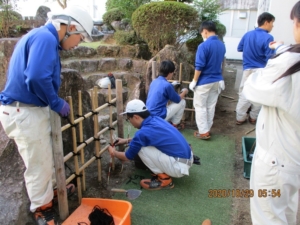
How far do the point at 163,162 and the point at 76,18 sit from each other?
179cm

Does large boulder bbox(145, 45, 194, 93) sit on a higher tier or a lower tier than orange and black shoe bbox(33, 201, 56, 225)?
higher

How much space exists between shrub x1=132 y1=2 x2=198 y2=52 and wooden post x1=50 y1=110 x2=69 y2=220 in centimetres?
458

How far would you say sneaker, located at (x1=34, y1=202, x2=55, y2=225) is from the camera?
91.5 inches

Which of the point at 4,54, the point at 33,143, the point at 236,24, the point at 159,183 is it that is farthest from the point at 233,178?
the point at 236,24

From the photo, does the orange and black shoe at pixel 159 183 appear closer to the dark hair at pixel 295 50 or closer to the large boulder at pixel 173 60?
the dark hair at pixel 295 50

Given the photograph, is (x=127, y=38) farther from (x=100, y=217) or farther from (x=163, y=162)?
(x=100, y=217)

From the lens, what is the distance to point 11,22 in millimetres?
6891

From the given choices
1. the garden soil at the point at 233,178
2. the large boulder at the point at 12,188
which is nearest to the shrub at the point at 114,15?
the garden soil at the point at 233,178

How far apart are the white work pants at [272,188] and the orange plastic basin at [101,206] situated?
1.13 metres

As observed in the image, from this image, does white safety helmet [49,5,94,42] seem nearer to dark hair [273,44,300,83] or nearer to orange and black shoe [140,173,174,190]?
dark hair [273,44,300,83]

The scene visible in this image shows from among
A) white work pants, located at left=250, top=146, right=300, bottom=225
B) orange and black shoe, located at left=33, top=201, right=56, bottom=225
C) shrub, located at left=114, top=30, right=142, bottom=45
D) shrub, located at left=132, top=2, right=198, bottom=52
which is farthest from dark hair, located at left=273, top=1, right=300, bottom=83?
shrub, located at left=114, top=30, right=142, bottom=45

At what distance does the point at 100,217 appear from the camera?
2.31 metres

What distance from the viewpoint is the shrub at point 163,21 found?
19.6 feet

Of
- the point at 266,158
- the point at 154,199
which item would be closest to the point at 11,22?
the point at 154,199
